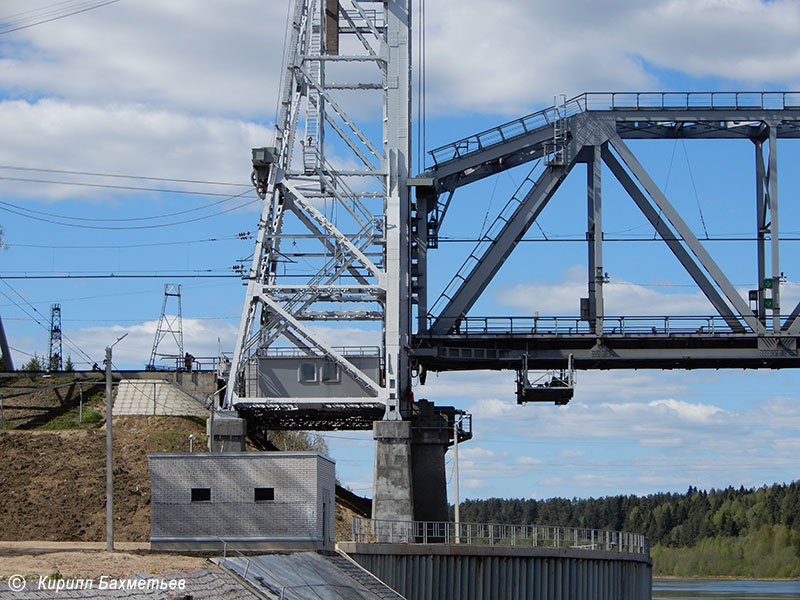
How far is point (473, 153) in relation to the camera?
61.4 metres

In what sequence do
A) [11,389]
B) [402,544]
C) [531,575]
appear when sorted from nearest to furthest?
1. [402,544]
2. [531,575]
3. [11,389]

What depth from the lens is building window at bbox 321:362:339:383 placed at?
57344 mm

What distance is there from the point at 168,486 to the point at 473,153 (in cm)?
2525

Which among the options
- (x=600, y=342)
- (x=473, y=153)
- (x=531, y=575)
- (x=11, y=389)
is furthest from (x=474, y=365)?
(x=11, y=389)

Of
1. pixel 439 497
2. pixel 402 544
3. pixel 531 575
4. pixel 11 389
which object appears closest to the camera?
pixel 402 544

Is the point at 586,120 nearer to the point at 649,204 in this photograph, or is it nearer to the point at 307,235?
the point at 649,204

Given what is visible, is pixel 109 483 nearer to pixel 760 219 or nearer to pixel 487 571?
pixel 487 571

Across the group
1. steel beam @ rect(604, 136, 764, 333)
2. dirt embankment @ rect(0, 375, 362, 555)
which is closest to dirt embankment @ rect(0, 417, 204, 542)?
dirt embankment @ rect(0, 375, 362, 555)

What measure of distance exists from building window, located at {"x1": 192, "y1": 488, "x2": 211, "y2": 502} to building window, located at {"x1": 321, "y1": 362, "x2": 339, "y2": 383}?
15608mm

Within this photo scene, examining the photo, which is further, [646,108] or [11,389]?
[11,389]

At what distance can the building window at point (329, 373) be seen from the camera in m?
57.3

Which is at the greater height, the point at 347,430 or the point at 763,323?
the point at 763,323

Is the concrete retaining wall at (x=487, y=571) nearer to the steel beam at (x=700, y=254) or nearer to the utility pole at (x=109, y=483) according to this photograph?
the utility pole at (x=109, y=483)

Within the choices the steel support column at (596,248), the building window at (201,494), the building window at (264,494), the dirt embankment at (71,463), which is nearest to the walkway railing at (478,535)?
the building window at (264,494)
